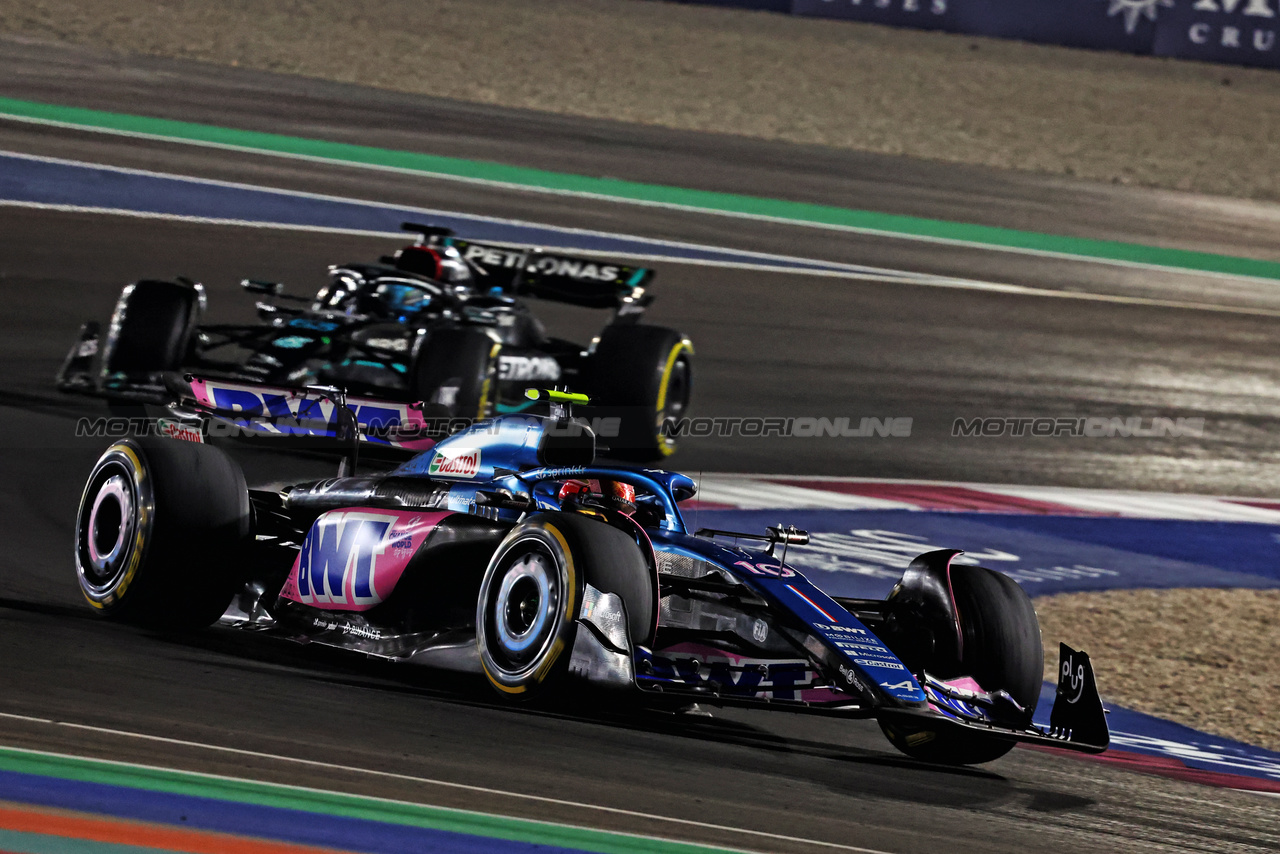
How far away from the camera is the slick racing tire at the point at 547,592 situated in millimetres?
5645

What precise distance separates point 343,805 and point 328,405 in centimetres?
435

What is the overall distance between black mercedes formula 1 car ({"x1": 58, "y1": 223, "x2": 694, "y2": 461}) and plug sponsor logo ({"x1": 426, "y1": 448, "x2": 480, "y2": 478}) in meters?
3.32

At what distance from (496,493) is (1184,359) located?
11661 mm

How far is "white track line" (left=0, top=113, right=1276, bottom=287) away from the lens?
1944 cm

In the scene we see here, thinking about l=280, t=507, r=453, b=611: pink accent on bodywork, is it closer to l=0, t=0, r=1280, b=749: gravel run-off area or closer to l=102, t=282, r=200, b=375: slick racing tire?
l=102, t=282, r=200, b=375: slick racing tire

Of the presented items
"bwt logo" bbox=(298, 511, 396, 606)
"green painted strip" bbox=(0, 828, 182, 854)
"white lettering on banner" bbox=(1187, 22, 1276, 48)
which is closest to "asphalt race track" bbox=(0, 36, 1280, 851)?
"bwt logo" bbox=(298, 511, 396, 606)

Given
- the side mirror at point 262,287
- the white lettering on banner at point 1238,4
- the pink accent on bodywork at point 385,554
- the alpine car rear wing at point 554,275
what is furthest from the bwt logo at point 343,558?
the white lettering on banner at point 1238,4

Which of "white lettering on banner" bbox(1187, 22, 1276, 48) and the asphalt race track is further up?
"white lettering on banner" bbox(1187, 22, 1276, 48)

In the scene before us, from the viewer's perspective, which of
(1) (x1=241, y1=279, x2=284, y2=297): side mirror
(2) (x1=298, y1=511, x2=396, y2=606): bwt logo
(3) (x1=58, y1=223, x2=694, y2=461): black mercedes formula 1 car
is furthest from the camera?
(1) (x1=241, y1=279, x2=284, y2=297): side mirror

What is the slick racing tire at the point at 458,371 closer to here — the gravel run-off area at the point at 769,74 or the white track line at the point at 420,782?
the white track line at the point at 420,782

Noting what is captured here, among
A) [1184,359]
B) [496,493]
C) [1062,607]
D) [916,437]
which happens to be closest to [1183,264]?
[1184,359]

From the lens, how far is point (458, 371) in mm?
10398

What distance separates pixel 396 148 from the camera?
2083 centimetres

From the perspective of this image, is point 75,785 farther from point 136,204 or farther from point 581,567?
point 136,204
